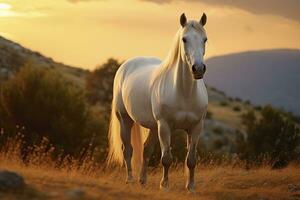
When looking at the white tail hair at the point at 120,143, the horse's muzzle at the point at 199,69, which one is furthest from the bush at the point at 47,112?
A: the horse's muzzle at the point at 199,69

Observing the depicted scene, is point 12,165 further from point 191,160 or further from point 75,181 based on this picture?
point 191,160

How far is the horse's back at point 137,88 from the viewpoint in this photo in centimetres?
1084

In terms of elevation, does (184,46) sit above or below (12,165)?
above

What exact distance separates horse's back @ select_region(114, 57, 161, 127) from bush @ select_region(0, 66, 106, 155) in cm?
991

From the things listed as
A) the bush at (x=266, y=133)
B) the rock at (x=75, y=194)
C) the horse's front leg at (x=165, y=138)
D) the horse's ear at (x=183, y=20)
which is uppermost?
the horse's ear at (x=183, y=20)

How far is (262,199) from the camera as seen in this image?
9984 millimetres

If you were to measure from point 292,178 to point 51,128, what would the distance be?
520 inches

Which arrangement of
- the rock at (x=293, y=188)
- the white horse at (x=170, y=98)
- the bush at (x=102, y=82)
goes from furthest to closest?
the bush at (x=102, y=82) < the rock at (x=293, y=188) < the white horse at (x=170, y=98)

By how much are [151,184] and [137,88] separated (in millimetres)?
2115

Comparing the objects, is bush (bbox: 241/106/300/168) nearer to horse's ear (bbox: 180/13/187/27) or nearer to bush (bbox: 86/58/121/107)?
bush (bbox: 86/58/121/107)

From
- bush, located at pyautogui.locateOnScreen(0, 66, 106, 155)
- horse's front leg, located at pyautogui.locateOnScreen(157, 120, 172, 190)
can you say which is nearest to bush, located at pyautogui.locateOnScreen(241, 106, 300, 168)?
bush, located at pyautogui.locateOnScreen(0, 66, 106, 155)

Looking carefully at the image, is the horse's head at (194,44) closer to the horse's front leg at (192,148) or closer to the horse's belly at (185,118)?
the horse's belly at (185,118)

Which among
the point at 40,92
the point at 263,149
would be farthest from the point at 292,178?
the point at 263,149

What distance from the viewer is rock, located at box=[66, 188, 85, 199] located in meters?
7.91
